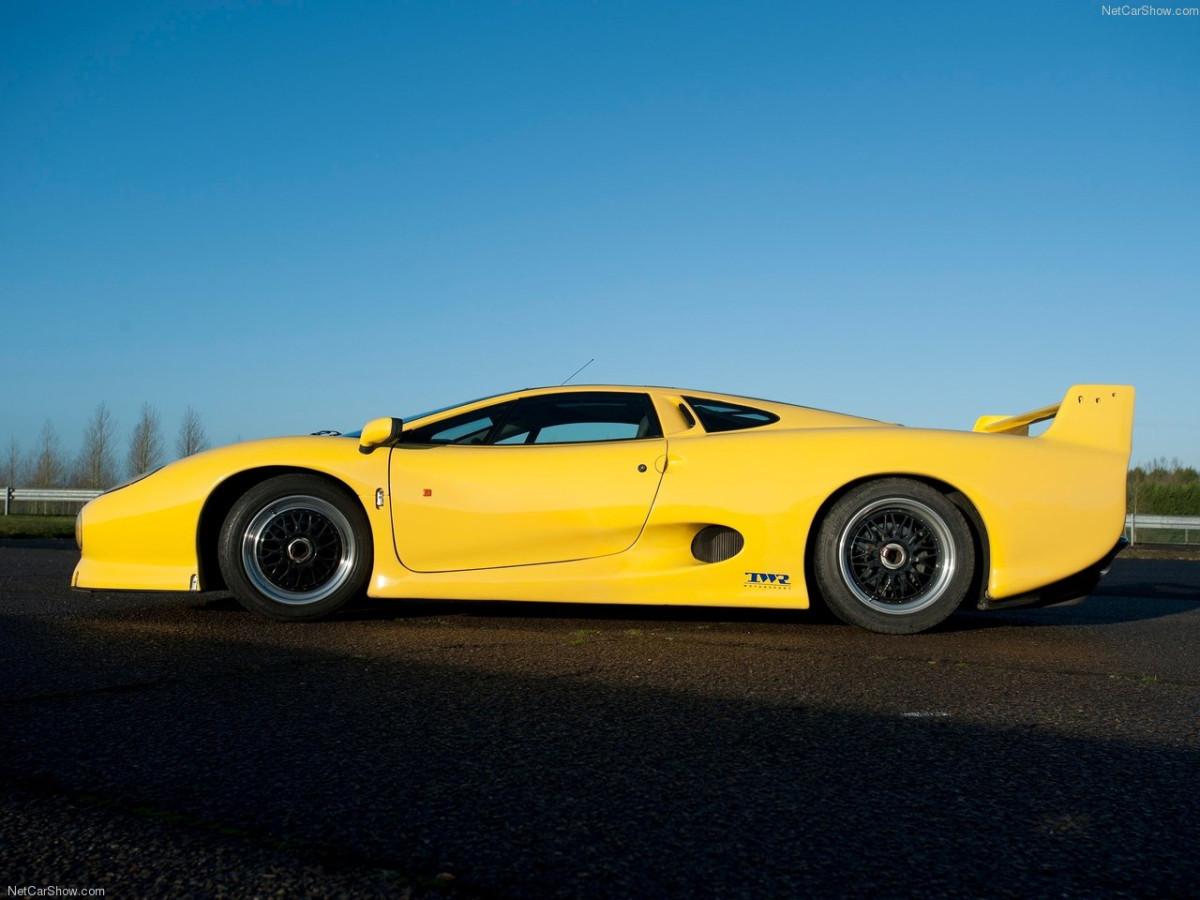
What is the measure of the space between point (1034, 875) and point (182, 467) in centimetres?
421

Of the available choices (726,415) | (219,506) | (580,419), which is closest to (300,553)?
(219,506)

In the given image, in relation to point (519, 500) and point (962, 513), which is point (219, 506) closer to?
point (519, 500)

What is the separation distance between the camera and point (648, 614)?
5105mm

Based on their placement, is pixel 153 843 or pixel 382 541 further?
pixel 382 541

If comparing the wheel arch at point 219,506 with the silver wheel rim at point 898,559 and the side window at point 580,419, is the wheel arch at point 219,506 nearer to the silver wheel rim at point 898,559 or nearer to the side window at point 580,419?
the side window at point 580,419

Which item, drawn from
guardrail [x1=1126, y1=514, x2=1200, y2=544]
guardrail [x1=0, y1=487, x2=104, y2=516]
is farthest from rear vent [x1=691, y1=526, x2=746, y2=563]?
guardrail [x1=0, y1=487, x2=104, y2=516]

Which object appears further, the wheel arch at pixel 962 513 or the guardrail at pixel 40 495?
the guardrail at pixel 40 495

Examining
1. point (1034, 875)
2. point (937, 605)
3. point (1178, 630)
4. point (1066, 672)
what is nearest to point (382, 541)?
point (937, 605)

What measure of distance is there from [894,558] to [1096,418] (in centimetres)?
121

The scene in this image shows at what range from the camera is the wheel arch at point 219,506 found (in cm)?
458

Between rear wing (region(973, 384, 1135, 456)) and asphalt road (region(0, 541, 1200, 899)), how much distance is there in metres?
1.03

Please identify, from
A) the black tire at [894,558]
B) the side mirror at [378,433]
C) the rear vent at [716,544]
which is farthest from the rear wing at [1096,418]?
the side mirror at [378,433]

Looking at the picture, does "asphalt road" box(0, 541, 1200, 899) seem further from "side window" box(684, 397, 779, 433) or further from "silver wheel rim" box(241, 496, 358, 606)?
"side window" box(684, 397, 779, 433)

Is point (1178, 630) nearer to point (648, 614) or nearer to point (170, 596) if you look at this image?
point (648, 614)
